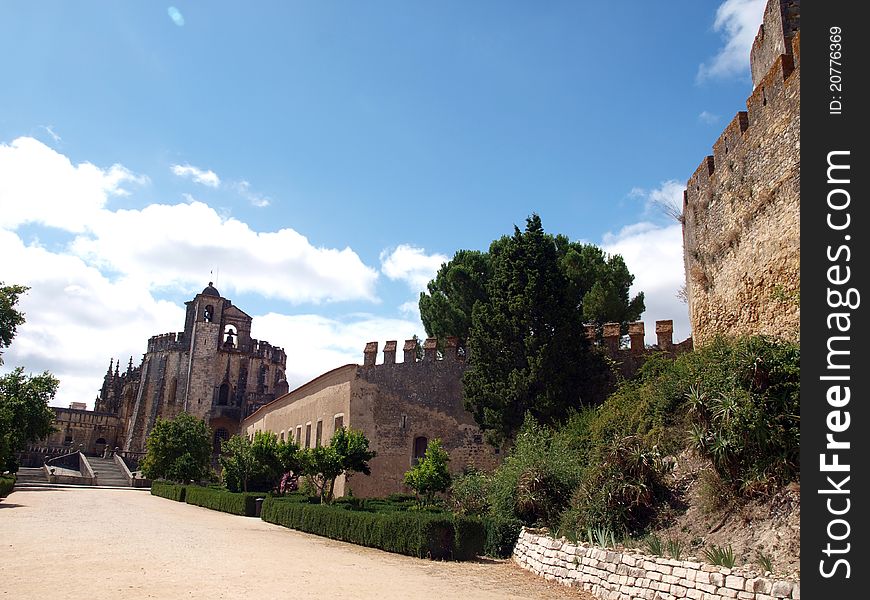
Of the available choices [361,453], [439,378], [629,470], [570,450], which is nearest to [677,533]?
[629,470]

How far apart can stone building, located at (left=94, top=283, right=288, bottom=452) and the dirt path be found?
45380mm

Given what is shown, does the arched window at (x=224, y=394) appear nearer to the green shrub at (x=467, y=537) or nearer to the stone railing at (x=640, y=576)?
the green shrub at (x=467, y=537)

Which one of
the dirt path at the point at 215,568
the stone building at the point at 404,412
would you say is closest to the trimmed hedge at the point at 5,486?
the dirt path at the point at 215,568

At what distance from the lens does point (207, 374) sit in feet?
205

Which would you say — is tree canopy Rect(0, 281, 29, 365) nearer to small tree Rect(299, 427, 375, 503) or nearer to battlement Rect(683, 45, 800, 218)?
small tree Rect(299, 427, 375, 503)

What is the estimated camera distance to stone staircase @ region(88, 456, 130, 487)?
1770 inches

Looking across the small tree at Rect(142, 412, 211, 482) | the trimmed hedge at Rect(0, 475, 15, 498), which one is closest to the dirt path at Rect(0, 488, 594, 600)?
the trimmed hedge at Rect(0, 475, 15, 498)

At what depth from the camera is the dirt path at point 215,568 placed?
9.03m

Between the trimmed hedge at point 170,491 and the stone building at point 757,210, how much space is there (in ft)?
84.2

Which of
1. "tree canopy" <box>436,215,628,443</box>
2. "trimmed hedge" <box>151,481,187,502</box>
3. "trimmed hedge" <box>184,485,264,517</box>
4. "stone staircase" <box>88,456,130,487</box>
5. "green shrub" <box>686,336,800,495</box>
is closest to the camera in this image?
"green shrub" <box>686,336,800,495</box>

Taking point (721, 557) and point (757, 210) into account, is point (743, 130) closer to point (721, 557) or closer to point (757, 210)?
point (757, 210)

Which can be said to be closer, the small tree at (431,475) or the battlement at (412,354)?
the small tree at (431,475)

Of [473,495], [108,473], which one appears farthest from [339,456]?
[108,473]

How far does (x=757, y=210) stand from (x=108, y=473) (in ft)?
159
